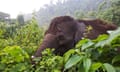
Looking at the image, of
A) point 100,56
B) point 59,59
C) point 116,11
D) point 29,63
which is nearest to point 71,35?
point 29,63

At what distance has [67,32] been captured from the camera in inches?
93.0

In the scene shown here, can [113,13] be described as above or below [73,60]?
below

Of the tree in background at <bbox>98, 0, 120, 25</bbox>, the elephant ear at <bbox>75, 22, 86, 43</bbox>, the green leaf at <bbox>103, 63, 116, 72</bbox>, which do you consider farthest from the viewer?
the tree in background at <bbox>98, 0, 120, 25</bbox>

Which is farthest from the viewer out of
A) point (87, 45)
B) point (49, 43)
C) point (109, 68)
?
point (49, 43)

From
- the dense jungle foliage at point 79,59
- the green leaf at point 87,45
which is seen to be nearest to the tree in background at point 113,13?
the dense jungle foliage at point 79,59

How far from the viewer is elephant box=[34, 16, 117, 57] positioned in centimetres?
224

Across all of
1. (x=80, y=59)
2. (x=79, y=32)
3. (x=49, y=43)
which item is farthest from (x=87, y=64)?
(x=79, y=32)

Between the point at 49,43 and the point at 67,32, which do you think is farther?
the point at 67,32

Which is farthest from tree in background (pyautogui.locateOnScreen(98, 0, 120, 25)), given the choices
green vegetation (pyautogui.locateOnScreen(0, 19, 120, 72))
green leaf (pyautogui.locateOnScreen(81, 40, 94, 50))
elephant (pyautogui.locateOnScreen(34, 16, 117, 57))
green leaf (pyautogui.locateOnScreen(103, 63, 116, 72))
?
green leaf (pyautogui.locateOnScreen(103, 63, 116, 72))

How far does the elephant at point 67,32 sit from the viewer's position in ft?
7.34

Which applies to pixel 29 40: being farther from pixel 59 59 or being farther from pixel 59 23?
pixel 59 59

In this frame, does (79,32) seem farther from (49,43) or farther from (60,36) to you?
(49,43)

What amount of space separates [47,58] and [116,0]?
289 inches

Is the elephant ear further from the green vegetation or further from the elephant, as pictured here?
the green vegetation
